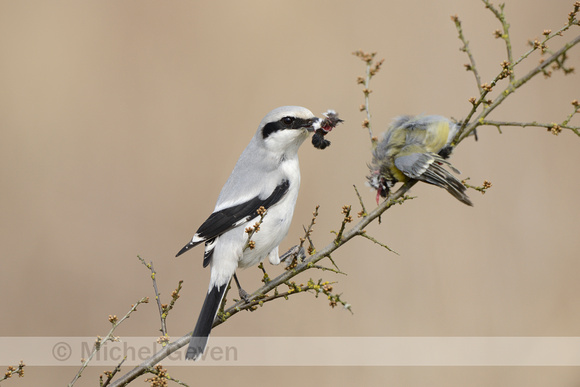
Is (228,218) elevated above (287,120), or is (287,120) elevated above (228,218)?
(287,120)

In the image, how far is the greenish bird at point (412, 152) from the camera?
1.08 meters

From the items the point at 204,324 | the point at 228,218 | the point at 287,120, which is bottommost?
the point at 204,324

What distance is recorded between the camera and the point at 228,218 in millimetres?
1146

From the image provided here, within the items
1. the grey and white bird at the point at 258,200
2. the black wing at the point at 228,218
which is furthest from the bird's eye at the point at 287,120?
the black wing at the point at 228,218

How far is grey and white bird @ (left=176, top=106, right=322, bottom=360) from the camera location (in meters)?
1.13

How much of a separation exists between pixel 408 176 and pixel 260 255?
1.18ft

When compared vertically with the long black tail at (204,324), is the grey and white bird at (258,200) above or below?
Answer: above

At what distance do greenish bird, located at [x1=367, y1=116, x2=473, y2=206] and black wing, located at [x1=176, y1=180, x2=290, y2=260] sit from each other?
216 mm

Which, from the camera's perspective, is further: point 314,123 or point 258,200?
point 258,200

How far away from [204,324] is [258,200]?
1.06 ft

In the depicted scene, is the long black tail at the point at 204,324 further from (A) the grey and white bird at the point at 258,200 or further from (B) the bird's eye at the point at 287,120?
(B) the bird's eye at the point at 287,120

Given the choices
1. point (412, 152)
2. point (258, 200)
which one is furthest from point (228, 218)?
point (412, 152)

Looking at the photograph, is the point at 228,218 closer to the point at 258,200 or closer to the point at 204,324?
the point at 258,200

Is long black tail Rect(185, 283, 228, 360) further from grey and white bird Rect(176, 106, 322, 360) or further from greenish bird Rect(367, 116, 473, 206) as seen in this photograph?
greenish bird Rect(367, 116, 473, 206)
